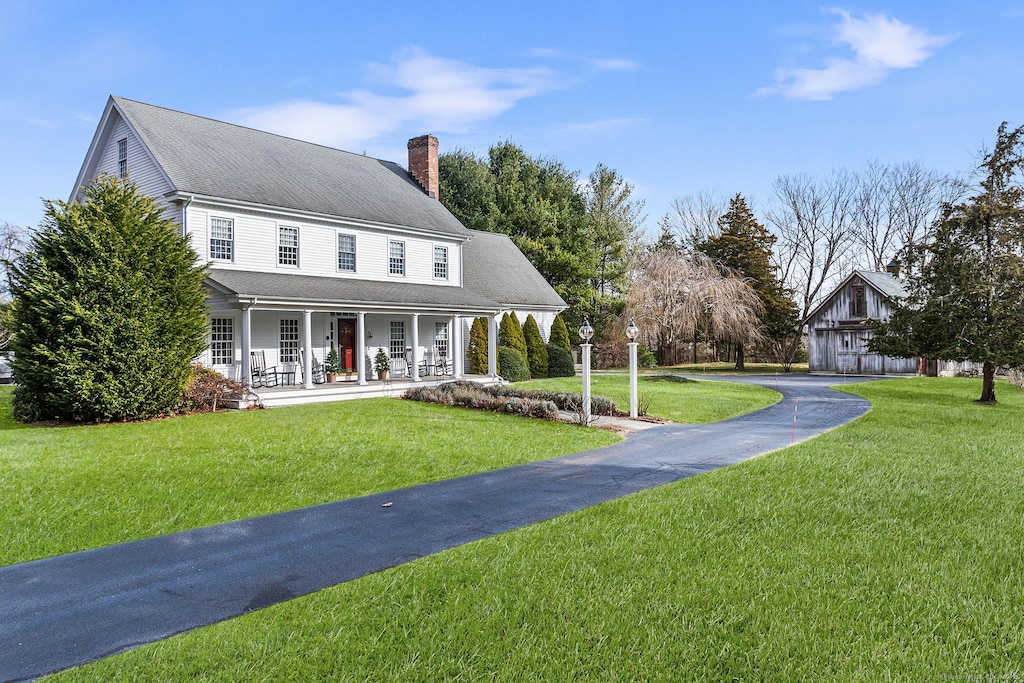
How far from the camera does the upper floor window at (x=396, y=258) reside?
24.2 m

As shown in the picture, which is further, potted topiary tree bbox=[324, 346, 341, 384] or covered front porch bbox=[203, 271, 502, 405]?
potted topiary tree bbox=[324, 346, 341, 384]

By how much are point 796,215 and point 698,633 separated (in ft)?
173

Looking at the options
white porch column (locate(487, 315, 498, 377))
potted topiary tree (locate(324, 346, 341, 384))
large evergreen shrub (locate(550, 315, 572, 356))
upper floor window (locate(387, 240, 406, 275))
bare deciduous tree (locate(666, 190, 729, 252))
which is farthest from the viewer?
bare deciduous tree (locate(666, 190, 729, 252))

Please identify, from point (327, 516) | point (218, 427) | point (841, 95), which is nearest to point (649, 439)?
point (327, 516)

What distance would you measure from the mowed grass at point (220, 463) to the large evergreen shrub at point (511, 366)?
10501mm

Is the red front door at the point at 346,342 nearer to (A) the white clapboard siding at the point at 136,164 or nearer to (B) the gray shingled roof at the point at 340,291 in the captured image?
(B) the gray shingled roof at the point at 340,291

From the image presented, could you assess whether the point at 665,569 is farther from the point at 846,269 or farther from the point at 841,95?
the point at 846,269

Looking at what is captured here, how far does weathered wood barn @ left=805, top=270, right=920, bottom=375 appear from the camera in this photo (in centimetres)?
3638

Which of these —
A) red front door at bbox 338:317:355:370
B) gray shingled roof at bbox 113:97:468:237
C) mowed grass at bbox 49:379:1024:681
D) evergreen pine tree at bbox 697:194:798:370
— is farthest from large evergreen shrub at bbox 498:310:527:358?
mowed grass at bbox 49:379:1024:681

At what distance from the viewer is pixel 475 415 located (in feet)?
51.7

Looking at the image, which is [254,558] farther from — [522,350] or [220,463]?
[522,350]

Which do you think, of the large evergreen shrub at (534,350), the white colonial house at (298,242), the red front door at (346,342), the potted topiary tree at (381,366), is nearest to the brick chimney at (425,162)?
the white colonial house at (298,242)

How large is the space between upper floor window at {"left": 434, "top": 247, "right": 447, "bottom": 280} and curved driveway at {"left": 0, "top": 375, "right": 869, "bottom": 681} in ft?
55.2

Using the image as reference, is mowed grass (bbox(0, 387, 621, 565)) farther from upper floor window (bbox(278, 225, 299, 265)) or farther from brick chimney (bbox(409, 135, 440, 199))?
brick chimney (bbox(409, 135, 440, 199))
